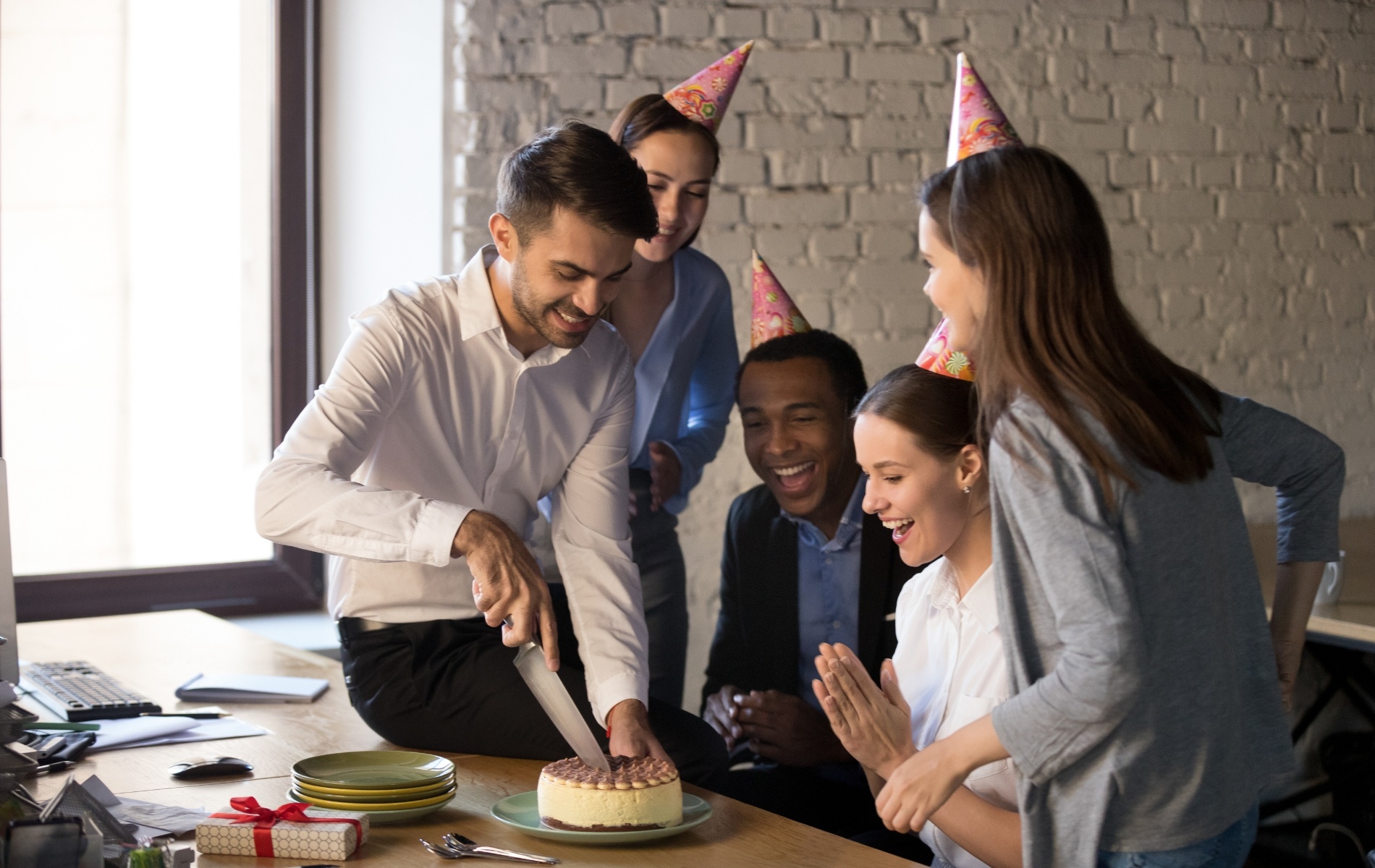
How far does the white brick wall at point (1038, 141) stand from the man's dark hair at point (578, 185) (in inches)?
63.5

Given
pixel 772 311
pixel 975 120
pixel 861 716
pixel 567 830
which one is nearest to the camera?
pixel 567 830

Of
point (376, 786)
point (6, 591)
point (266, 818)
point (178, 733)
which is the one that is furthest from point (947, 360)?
point (6, 591)

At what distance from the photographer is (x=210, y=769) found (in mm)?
1802

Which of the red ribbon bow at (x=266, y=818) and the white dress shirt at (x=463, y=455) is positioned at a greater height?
the white dress shirt at (x=463, y=455)

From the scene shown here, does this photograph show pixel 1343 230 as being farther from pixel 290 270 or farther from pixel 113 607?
pixel 113 607

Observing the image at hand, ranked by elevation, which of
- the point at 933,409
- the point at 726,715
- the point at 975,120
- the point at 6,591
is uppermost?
the point at 975,120

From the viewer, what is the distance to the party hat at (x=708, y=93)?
2.70 metres

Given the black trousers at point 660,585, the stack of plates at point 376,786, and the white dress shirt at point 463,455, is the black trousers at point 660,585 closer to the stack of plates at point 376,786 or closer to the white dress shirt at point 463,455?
the white dress shirt at point 463,455

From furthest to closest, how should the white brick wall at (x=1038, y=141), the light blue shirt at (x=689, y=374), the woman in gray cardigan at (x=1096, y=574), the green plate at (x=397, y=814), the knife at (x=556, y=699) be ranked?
the white brick wall at (x=1038, y=141)
the light blue shirt at (x=689, y=374)
the knife at (x=556, y=699)
the green plate at (x=397, y=814)
the woman in gray cardigan at (x=1096, y=574)

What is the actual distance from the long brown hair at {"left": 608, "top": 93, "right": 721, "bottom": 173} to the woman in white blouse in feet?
2.57

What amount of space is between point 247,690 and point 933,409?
1.28m

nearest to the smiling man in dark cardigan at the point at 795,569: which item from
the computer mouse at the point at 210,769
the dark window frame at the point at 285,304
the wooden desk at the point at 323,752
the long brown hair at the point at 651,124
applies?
the long brown hair at the point at 651,124

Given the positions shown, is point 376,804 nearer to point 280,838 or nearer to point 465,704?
point 280,838

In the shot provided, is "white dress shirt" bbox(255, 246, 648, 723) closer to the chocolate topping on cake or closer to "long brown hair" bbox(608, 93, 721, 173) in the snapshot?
the chocolate topping on cake
